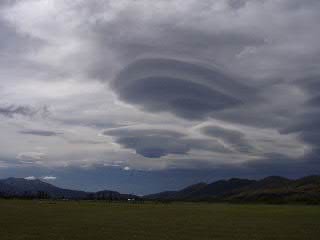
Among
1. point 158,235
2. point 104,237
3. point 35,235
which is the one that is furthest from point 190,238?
point 35,235

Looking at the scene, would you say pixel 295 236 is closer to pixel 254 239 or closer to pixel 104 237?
pixel 254 239

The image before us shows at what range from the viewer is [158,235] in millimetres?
46969

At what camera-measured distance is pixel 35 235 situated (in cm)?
4441

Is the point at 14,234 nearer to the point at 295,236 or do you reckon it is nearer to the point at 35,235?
the point at 35,235

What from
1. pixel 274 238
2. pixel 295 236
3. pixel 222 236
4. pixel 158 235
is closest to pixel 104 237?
pixel 158 235

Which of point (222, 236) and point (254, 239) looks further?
point (222, 236)

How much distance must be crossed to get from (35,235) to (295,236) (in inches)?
989

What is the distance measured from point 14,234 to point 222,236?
19.7 m

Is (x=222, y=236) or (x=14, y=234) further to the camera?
(x=222, y=236)

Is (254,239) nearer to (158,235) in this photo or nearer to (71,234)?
(158,235)

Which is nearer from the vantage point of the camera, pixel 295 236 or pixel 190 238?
pixel 190 238

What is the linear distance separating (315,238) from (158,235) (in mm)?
14713

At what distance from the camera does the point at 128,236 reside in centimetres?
4531

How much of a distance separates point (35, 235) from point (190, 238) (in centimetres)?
1414
